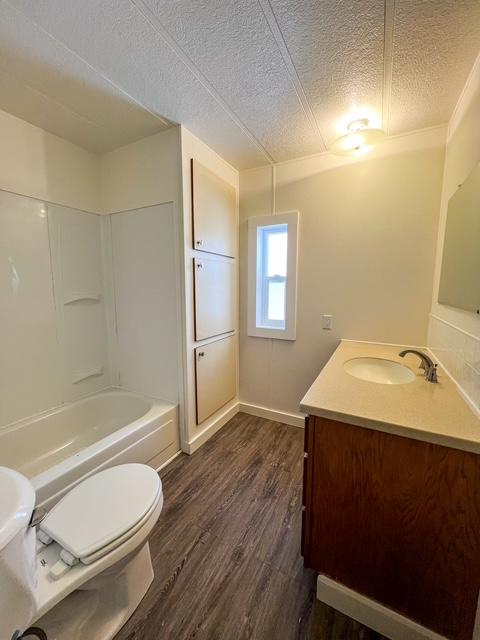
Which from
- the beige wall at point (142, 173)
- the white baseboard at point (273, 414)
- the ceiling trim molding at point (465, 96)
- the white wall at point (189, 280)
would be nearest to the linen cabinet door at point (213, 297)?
the white wall at point (189, 280)

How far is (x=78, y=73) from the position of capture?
1.30 meters

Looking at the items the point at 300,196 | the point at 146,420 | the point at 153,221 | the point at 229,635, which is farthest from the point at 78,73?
the point at 229,635

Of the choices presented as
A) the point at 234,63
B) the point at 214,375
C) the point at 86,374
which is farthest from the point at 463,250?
the point at 86,374

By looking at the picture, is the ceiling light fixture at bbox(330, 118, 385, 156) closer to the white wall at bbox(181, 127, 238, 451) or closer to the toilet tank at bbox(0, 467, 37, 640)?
the white wall at bbox(181, 127, 238, 451)

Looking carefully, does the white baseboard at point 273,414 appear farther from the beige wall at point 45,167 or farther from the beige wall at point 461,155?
the beige wall at point 45,167

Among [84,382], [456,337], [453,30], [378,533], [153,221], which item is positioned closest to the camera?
[378,533]

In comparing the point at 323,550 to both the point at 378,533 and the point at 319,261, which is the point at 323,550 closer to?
the point at 378,533

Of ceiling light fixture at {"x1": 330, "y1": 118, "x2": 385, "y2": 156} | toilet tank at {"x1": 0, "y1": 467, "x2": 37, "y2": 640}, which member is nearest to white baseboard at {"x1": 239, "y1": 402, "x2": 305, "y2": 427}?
toilet tank at {"x1": 0, "y1": 467, "x2": 37, "y2": 640}

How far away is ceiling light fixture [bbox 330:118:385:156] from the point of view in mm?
1477

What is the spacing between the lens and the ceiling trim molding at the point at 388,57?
100 cm

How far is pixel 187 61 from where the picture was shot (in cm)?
123

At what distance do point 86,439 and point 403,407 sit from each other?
2.26 meters

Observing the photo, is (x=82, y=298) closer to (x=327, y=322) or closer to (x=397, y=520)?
(x=327, y=322)

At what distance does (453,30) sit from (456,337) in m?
1.32
